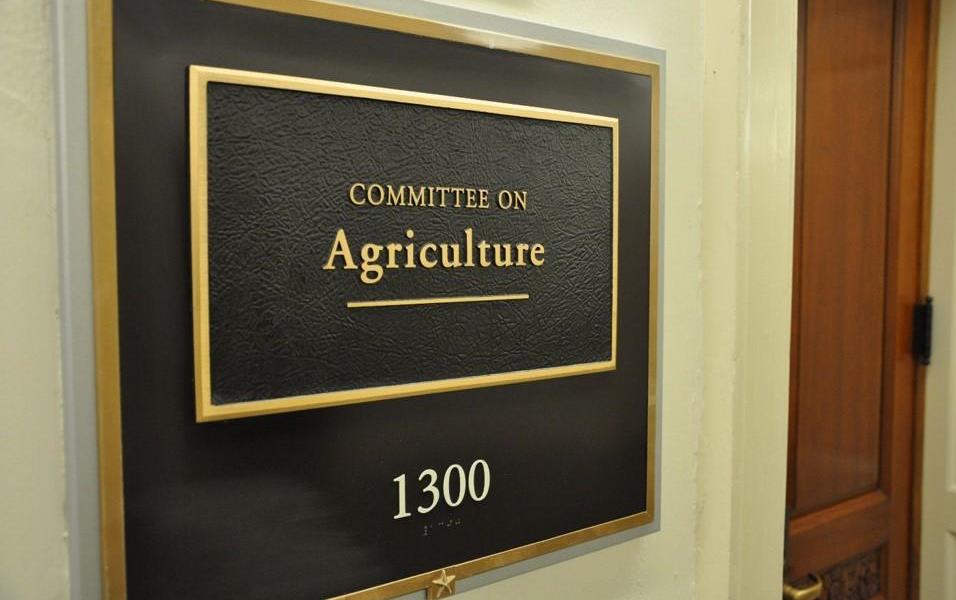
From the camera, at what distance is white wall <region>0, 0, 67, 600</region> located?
0.52m

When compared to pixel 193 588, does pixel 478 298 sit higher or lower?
higher

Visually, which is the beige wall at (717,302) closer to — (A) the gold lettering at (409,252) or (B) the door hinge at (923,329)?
(A) the gold lettering at (409,252)

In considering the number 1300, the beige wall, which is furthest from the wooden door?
the number 1300

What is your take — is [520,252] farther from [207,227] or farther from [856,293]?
[856,293]

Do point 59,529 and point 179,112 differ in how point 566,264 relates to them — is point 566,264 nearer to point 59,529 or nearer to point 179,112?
point 179,112

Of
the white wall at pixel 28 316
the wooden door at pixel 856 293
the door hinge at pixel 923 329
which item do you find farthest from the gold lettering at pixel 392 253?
the door hinge at pixel 923 329

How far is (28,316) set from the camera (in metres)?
0.53

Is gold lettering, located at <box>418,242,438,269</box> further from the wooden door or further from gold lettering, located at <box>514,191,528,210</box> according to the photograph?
the wooden door

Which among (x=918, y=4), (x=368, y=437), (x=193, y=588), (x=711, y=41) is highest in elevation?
(x=918, y=4)

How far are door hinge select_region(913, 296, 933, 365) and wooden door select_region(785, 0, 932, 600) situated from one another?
0.05 feet

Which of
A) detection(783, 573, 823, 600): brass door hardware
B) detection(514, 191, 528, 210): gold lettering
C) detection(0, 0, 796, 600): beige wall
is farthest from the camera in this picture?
detection(783, 573, 823, 600): brass door hardware

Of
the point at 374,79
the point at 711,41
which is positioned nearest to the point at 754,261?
the point at 711,41

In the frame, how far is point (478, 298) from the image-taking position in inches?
27.8

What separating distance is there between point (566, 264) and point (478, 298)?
0.39 ft
